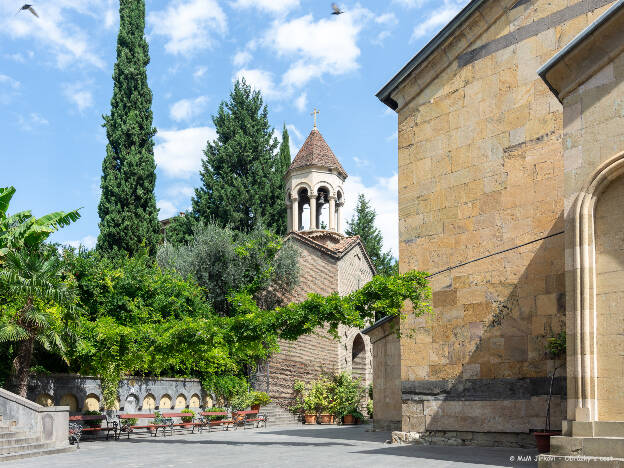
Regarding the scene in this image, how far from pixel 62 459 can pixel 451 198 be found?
9.84m

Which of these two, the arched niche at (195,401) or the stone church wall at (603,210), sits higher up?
the stone church wall at (603,210)

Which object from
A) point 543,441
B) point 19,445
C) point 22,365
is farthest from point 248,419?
point 543,441

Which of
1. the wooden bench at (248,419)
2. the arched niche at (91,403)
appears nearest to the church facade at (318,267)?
the wooden bench at (248,419)

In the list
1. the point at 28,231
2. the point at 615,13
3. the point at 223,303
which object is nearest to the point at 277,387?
the point at 223,303

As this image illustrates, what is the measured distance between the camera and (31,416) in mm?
14383

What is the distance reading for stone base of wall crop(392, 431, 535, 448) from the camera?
13.1 metres

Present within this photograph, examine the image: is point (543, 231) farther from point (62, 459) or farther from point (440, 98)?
point (62, 459)

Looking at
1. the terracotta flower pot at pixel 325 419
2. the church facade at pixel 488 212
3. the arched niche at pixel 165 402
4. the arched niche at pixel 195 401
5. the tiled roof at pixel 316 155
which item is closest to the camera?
the church facade at pixel 488 212

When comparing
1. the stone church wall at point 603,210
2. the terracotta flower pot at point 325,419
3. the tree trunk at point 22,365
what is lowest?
the terracotta flower pot at point 325,419

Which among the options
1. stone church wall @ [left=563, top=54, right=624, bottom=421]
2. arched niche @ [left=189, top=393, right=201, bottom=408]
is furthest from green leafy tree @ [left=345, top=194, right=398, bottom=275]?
stone church wall @ [left=563, top=54, right=624, bottom=421]

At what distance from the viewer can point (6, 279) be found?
15008 mm

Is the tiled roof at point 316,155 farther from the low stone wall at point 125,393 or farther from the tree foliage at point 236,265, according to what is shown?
the low stone wall at point 125,393

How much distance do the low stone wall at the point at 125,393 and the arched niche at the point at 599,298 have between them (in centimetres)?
1396

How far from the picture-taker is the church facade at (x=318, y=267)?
93.6ft
